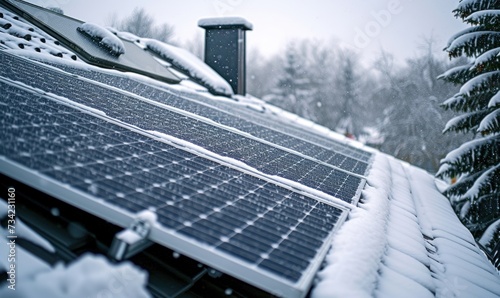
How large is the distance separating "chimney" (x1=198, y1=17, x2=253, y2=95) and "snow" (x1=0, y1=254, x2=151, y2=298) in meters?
10.2

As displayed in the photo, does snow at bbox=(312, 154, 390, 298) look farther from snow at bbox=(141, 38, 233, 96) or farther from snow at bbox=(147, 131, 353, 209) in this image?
snow at bbox=(141, 38, 233, 96)

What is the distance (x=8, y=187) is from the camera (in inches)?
89.2

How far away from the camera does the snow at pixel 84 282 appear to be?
4.54ft

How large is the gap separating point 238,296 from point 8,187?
1.85m

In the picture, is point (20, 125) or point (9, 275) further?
point (20, 125)

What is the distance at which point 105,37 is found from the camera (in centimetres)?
744

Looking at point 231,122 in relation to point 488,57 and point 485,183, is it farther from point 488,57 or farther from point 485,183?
point 485,183

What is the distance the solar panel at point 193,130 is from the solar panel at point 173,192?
1.61 feet

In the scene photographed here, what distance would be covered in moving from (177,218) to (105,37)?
706 cm

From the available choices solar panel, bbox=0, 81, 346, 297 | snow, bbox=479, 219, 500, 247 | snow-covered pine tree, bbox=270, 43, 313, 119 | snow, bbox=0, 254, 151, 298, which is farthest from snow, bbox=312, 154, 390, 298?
snow-covered pine tree, bbox=270, 43, 313, 119

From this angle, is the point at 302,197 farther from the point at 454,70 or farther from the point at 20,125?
the point at 454,70

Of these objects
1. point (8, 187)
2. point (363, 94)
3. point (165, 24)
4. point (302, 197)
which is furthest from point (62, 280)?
point (363, 94)

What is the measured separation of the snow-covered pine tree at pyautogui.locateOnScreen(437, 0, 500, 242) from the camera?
260 inches

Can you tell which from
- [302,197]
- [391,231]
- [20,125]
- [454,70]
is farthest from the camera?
[454,70]
